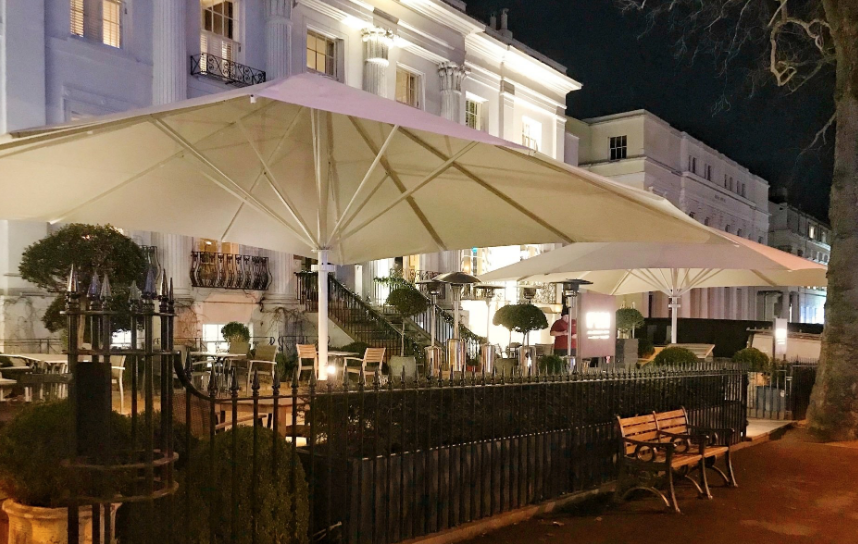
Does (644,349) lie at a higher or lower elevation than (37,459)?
lower

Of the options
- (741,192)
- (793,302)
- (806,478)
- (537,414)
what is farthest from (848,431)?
(793,302)

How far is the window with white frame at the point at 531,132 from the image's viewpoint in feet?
93.1

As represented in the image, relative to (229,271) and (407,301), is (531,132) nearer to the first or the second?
(407,301)

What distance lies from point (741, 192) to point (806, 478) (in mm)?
40327

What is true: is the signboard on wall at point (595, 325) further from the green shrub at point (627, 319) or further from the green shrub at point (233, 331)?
the green shrub at point (627, 319)

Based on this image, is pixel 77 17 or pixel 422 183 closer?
pixel 422 183

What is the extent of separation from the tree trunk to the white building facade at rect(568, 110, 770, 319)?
16470mm

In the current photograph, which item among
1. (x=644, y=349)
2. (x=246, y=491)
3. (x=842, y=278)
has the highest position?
(x=842, y=278)

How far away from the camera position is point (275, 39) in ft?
59.9

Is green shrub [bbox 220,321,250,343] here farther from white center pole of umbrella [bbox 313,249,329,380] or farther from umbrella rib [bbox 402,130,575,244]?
umbrella rib [bbox 402,130,575,244]

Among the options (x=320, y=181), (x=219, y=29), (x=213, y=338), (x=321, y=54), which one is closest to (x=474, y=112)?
(x=321, y=54)

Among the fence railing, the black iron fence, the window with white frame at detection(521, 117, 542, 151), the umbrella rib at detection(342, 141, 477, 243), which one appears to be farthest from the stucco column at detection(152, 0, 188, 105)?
the window with white frame at detection(521, 117, 542, 151)

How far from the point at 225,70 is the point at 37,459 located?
1455 cm

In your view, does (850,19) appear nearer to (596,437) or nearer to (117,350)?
(596,437)
